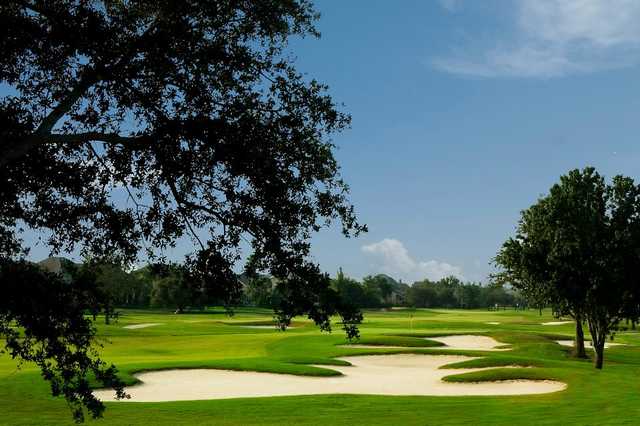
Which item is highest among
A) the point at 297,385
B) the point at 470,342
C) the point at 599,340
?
the point at 599,340

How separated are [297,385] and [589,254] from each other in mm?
20165

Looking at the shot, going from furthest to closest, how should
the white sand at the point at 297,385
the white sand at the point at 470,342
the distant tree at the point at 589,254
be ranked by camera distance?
→ the white sand at the point at 470,342, the distant tree at the point at 589,254, the white sand at the point at 297,385

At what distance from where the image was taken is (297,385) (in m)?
30.8

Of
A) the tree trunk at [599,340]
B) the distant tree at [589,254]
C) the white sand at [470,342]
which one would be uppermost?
the distant tree at [589,254]

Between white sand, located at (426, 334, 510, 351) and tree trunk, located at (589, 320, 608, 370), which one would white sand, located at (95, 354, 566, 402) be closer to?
tree trunk, located at (589, 320, 608, 370)

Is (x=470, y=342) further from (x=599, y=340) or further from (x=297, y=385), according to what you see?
(x=297, y=385)

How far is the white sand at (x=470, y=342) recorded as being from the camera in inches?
2238

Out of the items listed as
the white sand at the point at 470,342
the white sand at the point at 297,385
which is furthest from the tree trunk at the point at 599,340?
the white sand at the point at 470,342

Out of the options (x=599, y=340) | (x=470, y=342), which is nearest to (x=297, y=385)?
(x=599, y=340)

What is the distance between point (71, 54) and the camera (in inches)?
479

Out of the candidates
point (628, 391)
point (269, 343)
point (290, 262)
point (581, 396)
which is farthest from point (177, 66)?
point (269, 343)

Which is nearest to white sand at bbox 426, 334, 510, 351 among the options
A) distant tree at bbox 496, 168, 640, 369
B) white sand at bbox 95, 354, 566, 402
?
distant tree at bbox 496, 168, 640, 369

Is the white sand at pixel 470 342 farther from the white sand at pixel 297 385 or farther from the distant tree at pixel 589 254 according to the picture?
the white sand at pixel 297 385

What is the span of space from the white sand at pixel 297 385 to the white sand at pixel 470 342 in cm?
1922
